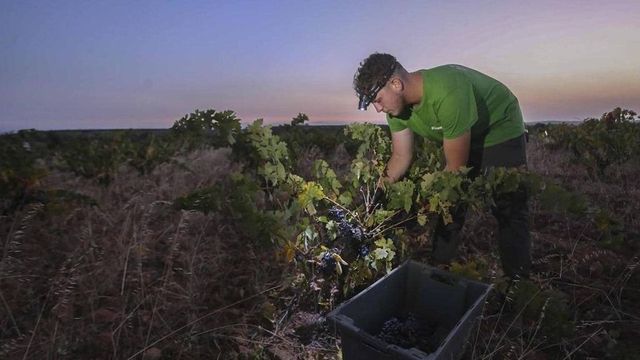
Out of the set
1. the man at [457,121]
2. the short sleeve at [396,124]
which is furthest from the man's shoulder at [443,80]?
the short sleeve at [396,124]

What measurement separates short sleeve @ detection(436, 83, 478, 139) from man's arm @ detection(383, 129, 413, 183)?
1.70 feet

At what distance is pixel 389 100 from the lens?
2377 mm

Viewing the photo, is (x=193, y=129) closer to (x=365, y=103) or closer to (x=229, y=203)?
(x=229, y=203)

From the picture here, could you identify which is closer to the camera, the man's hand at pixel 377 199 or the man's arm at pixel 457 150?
the man's arm at pixel 457 150

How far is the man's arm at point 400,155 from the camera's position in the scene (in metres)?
2.74

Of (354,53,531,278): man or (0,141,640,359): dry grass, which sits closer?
(0,141,640,359): dry grass

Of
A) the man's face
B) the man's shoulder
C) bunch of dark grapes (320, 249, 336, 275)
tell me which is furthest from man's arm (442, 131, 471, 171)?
bunch of dark grapes (320, 249, 336, 275)

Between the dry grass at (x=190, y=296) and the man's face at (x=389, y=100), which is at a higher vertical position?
the man's face at (x=389, y=100)

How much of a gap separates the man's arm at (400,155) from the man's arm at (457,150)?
52 cm

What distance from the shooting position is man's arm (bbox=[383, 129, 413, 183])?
274 centimetres

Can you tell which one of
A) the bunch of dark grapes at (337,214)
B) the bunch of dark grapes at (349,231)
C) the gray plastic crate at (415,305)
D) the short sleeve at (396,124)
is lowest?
the gray plastic crate at (415,305)

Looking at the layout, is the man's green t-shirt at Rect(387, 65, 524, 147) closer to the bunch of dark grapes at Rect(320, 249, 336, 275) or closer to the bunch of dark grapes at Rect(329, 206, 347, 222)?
the bunch of dark grapes at Rect(329, 206, 347, 222)

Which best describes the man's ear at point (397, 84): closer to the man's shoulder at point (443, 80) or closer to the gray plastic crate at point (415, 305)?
the man's shoulder at point (443, 80)

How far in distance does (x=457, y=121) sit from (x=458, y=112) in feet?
0.18
